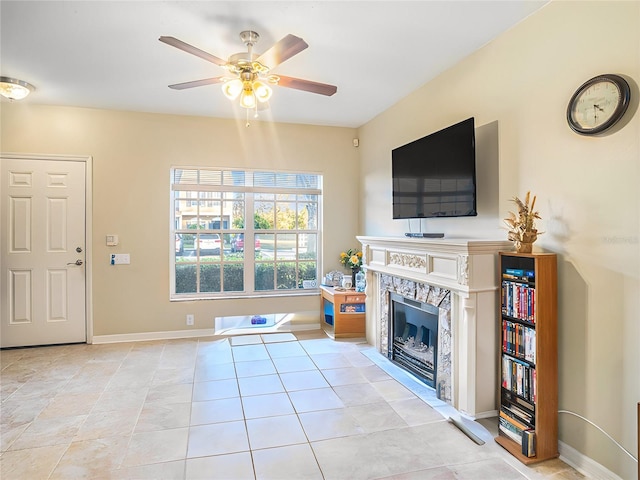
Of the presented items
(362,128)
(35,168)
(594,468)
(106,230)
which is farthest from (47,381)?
(362,128)

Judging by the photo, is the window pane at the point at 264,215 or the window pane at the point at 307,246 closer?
the window pane at the point at 264,215

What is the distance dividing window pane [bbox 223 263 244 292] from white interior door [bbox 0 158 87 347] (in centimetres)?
159

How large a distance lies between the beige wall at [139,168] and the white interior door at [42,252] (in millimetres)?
185

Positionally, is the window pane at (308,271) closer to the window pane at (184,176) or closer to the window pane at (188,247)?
the window pane at (188,247)

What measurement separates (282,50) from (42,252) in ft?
12.1

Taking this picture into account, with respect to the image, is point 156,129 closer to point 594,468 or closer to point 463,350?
point 463,350

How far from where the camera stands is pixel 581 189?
207 centimetres

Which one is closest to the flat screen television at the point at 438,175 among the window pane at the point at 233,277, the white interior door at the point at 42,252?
the window pane at the point at 233,277

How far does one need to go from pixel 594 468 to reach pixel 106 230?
4.76 meters

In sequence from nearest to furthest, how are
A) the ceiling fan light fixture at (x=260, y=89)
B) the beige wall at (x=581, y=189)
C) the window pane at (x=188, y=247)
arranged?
the beige wall at (x=581, y=189) < the ceiling fan light fixture at (x=260, y=89) < the window pane at (x=188, y=247)

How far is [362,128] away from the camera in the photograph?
5012 mm

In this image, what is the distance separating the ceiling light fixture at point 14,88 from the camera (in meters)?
3.38

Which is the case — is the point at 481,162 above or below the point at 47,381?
above

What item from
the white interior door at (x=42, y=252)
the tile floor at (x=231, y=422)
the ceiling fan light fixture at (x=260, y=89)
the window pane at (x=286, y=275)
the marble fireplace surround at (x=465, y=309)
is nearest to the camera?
the tile floor at (x=231, y=422)
